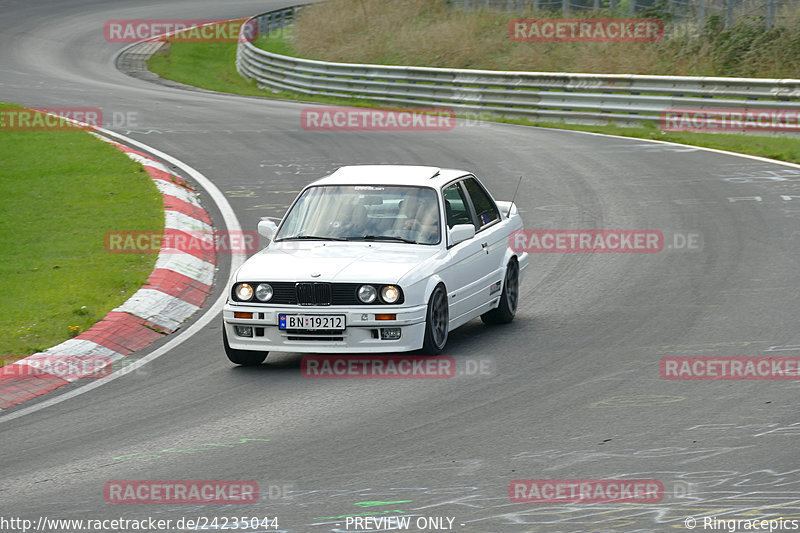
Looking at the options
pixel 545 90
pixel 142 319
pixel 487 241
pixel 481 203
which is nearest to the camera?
pixel 487 241

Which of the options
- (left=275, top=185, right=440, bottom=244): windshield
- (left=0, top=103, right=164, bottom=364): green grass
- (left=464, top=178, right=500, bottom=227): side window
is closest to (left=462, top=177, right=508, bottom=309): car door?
(left=464, top=178, right=500, bottom=227): side window

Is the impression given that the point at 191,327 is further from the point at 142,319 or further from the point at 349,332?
the point at 349,332

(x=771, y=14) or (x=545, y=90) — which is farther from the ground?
(x=771, y=14)

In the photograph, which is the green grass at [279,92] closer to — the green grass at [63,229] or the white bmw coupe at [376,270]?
the green grass at [63,229]

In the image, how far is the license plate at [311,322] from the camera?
30.1ft

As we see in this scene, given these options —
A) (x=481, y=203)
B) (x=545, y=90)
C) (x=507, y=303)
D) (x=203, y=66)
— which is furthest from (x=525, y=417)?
(x=203, y=66)

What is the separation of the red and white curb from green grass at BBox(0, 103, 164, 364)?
0.62ft

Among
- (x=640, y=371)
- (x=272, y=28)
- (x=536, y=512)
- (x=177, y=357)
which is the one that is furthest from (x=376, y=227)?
(x=272, y=28)

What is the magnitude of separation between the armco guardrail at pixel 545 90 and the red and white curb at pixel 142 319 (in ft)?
40.7

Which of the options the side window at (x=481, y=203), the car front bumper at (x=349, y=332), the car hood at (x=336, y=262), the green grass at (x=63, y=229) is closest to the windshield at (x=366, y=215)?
the car hood at (x=336, y=262)

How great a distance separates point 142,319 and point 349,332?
270cm

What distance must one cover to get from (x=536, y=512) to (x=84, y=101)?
2465cm

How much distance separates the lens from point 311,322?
922 cm

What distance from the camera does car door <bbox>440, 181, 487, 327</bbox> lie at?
9980mm
